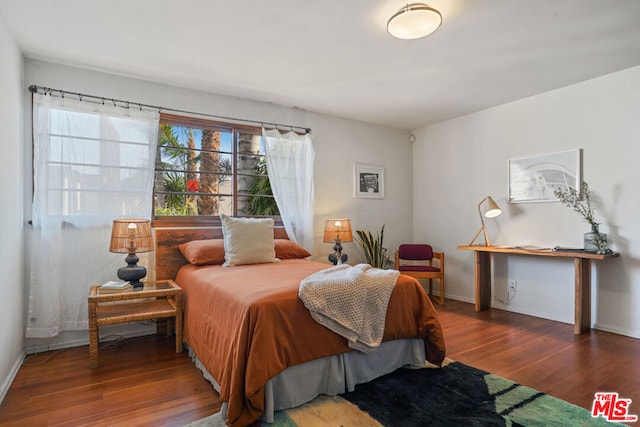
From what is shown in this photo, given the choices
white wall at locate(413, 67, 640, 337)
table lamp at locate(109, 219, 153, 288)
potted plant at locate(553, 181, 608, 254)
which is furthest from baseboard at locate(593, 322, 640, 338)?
table lamp at locate(109, 219, 153, 288)

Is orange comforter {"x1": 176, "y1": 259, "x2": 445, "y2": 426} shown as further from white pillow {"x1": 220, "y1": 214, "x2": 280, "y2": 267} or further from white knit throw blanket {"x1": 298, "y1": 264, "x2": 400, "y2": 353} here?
white pillow {"x1": 220, "y1": 214, "x2": 280, "y2": 267}

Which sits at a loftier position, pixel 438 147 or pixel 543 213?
pixel 438 147

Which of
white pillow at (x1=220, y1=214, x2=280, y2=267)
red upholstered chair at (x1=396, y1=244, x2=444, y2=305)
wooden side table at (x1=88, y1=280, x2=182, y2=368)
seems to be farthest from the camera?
red upholstered chair at (x1=396, y1=244, x2=444, y2=305)

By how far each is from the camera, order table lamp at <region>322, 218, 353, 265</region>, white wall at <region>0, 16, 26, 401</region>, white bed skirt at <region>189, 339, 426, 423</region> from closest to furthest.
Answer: white bed skirt at <region>189, 339, 426, 423</region>
white wall at <region>0, 16, 26, 401</region>
table lamp at <region>322, 218, 353, 265</region>

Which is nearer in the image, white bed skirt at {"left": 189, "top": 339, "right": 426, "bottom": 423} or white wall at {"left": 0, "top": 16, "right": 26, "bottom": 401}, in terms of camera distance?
white bed skirt at {"left": 189, "top": 339, "right": 426, "bottom": 423}

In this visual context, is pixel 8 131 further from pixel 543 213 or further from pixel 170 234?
pixel 543 213

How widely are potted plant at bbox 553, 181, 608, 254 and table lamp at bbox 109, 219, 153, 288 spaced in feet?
13.3

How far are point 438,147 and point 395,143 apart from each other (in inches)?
24.5

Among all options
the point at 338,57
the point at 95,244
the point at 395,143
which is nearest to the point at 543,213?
the point at 395,143

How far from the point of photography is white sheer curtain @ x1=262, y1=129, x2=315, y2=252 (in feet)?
13.1

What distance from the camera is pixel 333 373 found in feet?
6.89

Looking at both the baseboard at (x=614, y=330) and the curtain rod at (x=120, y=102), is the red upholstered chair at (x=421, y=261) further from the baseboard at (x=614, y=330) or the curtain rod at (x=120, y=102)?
the curtain rod at (x=120, y=102)

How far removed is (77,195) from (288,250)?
197 cm

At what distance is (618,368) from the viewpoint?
2.49 metres
